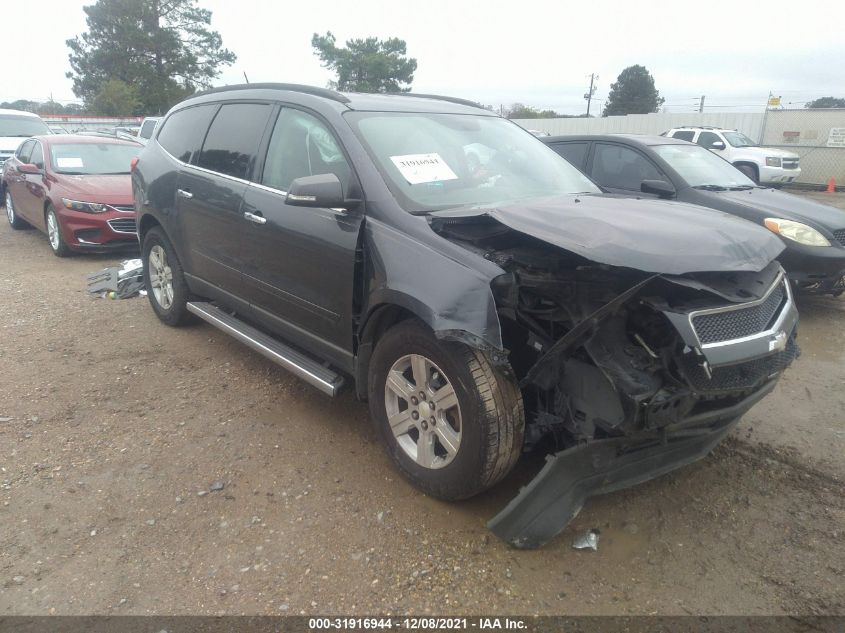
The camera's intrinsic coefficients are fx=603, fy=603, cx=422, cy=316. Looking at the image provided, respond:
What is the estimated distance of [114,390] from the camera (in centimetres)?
421

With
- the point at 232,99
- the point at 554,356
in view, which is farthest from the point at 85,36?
the point at 554,356

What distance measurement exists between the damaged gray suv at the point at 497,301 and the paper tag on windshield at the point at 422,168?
0.05ft

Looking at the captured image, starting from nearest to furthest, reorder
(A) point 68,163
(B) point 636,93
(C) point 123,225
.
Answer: (C) point 123,225 < (A) point 68,163 < (B) point 636,93

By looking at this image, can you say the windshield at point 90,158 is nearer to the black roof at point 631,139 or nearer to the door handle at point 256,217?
the door handle at point 256,217

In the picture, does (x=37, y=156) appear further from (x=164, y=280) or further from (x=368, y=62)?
(x=368, y=62)

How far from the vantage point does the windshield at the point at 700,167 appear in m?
6.40

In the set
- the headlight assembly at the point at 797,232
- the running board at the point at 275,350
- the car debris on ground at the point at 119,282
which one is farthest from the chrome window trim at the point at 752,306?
the car debris on ground at the point at 119,282

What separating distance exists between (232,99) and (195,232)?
39.8 inches

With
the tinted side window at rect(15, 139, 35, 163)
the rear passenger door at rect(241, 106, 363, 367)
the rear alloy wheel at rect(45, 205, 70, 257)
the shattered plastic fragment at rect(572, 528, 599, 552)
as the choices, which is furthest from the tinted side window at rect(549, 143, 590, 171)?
the tinted side window at rect(15, 139, 35, 163)

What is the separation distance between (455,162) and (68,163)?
7.40m

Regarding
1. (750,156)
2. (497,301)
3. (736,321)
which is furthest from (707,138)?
(497,301)

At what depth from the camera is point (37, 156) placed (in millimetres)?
8992

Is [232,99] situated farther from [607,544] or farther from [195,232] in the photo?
[607,544]

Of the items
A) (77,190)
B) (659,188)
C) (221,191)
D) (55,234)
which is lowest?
(55,234)
